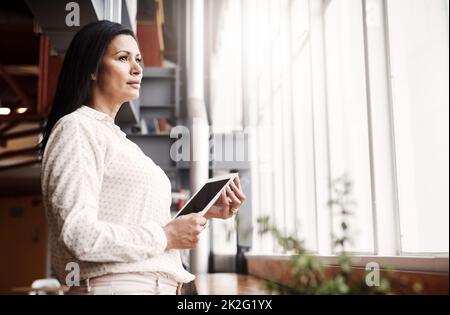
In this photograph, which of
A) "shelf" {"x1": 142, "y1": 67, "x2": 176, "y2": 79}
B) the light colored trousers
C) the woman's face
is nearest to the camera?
the light colored trousers

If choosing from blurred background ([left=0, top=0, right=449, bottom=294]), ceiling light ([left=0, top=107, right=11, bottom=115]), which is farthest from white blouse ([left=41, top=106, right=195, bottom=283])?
ceiling light ([left=0, top=107, right=11, bottom=115])

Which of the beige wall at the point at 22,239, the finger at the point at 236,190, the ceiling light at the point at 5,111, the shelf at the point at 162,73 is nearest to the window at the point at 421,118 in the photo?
the finger at the point at 236,190

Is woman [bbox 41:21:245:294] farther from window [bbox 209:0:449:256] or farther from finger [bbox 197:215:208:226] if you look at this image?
window [bbox 209:0:449:256]

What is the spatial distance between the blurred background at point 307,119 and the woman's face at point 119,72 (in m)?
0.25

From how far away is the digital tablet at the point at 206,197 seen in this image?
1149 mm

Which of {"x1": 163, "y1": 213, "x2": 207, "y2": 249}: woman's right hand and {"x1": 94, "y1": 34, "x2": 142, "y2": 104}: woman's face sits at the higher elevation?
{"x1": 94, "y1": 34, "x2": 142, "y2": 104}: woman's face

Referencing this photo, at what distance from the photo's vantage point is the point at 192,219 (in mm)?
1093

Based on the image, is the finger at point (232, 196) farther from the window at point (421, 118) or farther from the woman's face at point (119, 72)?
the window at point (421, 118)

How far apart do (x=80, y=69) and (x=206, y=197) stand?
412 mm

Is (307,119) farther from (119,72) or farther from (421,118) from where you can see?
(119,72)

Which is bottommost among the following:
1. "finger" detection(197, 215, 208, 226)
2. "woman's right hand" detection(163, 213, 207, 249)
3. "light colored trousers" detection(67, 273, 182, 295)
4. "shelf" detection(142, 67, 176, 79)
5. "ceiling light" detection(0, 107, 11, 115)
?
"light colored trousers" detection(67, 273, 182, 295)

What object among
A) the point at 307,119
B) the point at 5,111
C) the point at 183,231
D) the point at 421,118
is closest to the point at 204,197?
the point at 183,231

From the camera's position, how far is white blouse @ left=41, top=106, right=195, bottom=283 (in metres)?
0.98

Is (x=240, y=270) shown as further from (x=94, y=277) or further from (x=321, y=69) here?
(x=94, y=277)
